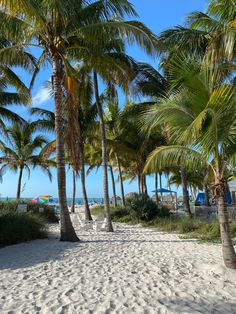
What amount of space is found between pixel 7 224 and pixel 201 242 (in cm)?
626

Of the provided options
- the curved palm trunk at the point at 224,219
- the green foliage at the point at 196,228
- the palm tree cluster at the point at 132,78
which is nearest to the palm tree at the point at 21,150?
the palm tree cluster at the point at 132,78

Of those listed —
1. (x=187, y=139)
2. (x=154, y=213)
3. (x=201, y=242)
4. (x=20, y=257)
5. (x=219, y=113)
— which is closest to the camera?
(x=219, y=113)

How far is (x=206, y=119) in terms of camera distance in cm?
647

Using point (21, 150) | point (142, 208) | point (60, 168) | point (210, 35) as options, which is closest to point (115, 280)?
point (60, 168)

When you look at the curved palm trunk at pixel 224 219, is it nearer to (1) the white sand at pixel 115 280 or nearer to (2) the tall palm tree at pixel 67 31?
(1) the white sand at pixel 115 280

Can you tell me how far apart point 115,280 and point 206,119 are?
3551mm

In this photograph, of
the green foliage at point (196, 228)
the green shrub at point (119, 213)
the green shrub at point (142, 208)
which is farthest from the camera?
the green shrub at point (119, 213)

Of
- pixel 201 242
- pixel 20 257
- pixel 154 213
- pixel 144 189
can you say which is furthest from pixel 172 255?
pixel 144 189

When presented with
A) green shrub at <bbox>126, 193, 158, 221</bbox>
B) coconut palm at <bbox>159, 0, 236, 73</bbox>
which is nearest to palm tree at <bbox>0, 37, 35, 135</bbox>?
coconut palm at <bbox>159, 0, 236, 73</bbox>

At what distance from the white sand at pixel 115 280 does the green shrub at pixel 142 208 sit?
26.8ft

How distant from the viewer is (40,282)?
5.65 m

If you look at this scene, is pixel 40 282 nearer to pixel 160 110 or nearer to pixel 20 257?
pixel 20 257

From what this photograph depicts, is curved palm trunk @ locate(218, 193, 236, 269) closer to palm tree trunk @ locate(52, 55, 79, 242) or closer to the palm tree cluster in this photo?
the palm tree cluster

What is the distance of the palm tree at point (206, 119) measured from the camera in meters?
6.18
